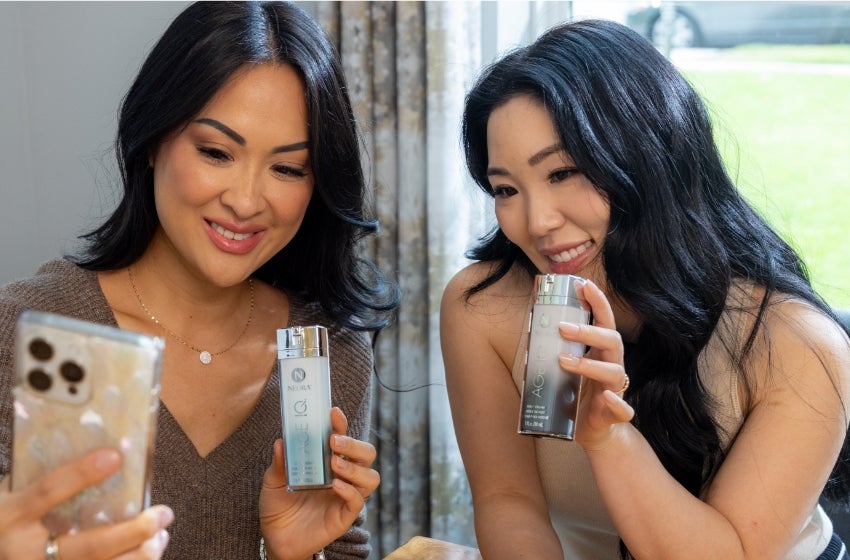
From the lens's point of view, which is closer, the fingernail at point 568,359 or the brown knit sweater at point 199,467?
the fingernail at point 568,359

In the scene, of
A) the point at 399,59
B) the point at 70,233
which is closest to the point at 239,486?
the point at 399,59

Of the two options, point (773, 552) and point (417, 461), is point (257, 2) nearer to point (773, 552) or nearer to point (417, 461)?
point (773, 552)

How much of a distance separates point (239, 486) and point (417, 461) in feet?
3.44

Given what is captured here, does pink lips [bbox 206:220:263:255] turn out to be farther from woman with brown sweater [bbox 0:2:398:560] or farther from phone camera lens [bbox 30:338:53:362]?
phone camera lens [bbox 30:338:53:362]

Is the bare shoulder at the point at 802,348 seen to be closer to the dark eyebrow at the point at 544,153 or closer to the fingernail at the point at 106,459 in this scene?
the dark eyebrow at the point at 544,153

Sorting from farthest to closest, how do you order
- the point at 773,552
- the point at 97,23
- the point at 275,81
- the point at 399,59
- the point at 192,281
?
the point at 97,23 < the point at 399,59 < the point at 192,281 < the point at 275,81 < the point at 773,552

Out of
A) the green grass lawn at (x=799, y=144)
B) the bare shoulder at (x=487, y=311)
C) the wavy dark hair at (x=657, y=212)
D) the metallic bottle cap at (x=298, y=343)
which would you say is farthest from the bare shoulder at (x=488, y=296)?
the green grass lawn at (x=799, y=144)

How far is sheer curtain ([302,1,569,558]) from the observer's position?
7.47ft

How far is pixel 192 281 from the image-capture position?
1476 mm

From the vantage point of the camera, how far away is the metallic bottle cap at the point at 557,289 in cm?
103

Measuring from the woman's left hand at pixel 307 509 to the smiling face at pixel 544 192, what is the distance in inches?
15.6

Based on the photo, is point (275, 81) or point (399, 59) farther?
point (399, 59)

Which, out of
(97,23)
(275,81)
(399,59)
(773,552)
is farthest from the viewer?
(97,23)

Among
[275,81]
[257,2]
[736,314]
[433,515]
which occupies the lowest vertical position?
[433,515]
